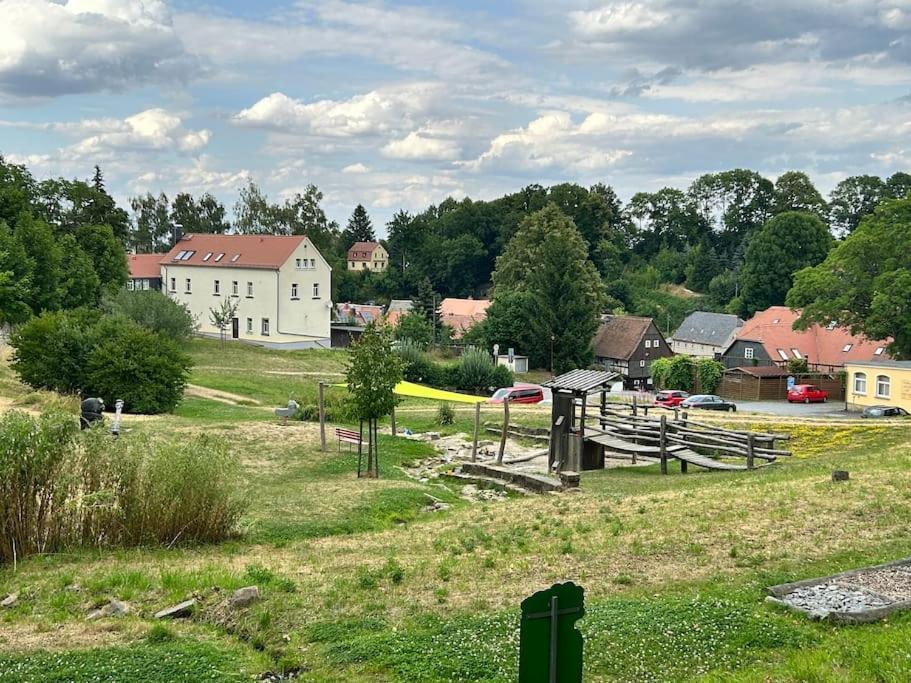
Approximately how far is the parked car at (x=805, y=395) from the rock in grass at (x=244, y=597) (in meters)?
51.2

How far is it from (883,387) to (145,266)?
6418 centimetres

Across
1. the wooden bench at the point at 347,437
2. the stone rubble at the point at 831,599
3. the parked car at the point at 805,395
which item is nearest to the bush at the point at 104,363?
the wooden bench at the point at 347,437

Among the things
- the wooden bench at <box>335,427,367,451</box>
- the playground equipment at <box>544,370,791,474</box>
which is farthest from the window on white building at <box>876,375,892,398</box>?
the wooden bench at <box>335,427,367,451</box>

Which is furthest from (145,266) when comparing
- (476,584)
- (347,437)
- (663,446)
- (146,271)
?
(476,584)

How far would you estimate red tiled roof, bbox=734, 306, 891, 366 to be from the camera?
6731 cm

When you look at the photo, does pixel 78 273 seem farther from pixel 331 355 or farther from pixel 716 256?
pixel 716 256

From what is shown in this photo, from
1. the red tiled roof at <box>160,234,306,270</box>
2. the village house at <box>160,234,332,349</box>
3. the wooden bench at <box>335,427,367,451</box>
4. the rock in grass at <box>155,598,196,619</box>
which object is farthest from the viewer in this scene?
the red tiled roof at <box>160,234,306,270</box>

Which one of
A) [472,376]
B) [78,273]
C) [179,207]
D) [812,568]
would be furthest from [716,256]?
[812,568]

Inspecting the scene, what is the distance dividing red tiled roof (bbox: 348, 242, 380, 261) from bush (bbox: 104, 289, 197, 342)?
83041mm

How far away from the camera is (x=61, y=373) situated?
3078 cm

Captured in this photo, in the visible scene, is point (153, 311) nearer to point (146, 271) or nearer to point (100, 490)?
point (146, 271)

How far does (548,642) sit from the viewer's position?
16.7 ft

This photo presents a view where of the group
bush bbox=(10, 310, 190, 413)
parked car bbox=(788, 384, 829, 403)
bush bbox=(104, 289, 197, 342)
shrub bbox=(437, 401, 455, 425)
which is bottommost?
parked car bbox=(788, 384, 829, 403)

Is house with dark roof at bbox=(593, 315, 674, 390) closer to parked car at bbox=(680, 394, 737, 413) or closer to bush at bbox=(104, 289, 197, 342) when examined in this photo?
parked car at bbox=(680, 394, 737, 413)
